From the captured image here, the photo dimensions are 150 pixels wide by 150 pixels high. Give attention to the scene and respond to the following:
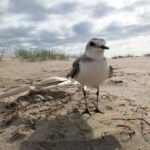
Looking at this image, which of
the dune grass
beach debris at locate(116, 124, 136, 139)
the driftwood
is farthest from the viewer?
the dune grass

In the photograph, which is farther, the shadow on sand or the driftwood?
the driftwood

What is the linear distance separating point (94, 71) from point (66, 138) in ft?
4.19

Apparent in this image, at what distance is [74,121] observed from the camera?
516 cm

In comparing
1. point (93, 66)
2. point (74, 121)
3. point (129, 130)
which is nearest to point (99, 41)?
point (93, 66)

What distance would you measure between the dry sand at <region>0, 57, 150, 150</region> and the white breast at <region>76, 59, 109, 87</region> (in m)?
0.44

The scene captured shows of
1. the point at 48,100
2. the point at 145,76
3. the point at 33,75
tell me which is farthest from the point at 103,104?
the point at 33,75

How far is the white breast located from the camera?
5637 mm

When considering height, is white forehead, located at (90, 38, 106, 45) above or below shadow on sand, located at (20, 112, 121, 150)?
above

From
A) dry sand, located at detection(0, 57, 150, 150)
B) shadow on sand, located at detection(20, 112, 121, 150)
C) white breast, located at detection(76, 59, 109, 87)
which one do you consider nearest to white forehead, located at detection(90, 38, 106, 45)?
white breast, located at detection(76, 59, 109, 87)

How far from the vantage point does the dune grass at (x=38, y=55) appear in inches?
505

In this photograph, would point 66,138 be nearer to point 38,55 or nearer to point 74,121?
point 74,121

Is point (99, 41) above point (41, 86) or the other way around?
above

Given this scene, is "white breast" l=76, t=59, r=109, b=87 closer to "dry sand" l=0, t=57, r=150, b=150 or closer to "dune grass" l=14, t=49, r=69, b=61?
"dry sand" l=0, t=57, r=150, b=150

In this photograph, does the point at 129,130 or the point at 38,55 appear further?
the point at 38,55
